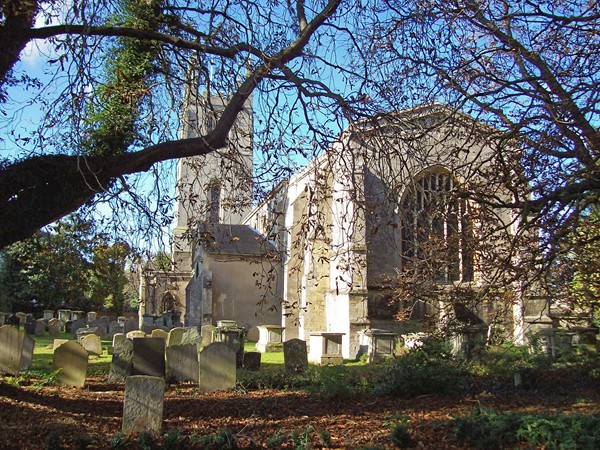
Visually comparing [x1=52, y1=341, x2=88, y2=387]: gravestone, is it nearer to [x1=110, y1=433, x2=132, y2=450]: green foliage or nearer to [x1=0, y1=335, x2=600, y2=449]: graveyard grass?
[x1=0, y1=335, x2=600, y2=449]: graveyard grass

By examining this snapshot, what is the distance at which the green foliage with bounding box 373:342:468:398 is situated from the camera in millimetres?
9289

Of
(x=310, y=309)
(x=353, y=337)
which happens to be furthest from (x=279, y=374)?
(x=310, y=309)

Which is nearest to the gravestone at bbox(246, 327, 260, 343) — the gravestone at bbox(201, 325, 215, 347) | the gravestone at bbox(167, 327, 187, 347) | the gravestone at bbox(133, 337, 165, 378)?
the gravestone at bbox(201, 325, 215, 347)

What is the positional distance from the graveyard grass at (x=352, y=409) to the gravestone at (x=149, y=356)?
0.47 metres

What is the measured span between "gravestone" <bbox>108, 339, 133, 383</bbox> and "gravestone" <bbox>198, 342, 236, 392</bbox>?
1.82 m

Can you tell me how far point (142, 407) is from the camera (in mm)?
6574

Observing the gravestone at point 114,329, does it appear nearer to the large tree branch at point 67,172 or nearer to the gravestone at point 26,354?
the gravestone at point 26,354

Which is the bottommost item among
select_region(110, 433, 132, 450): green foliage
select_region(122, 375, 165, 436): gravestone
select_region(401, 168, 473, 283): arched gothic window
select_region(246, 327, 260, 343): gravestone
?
select_region(246, 327, 260, 343): gravestone

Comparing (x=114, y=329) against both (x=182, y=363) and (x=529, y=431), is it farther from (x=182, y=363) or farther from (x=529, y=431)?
(x=529, y=431)

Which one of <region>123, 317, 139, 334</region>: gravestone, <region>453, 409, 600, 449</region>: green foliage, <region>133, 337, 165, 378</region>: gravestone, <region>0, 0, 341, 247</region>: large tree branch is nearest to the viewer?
<region>453, 409, 600, 449</region>: green foliage

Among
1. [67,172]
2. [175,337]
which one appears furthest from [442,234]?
[175,337]

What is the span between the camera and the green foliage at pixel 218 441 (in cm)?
572

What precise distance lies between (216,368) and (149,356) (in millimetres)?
1479

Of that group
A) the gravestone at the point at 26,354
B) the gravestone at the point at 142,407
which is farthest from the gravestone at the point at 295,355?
the gravestone at the point at 142,407
